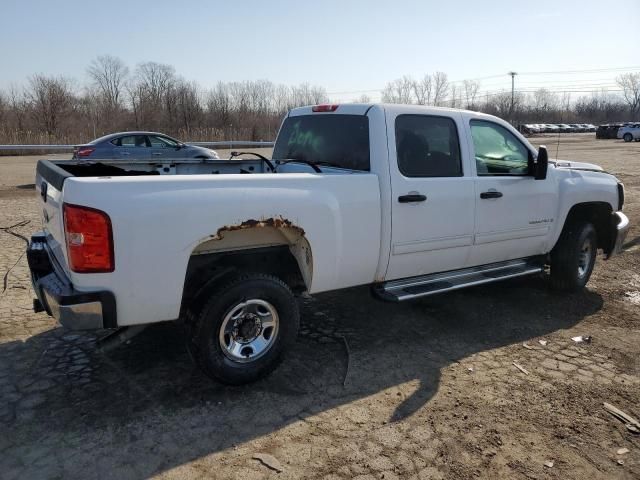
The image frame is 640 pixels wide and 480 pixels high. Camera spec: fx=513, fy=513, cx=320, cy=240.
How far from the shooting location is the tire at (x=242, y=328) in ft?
11.4

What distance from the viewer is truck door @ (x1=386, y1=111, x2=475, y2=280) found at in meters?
4.22

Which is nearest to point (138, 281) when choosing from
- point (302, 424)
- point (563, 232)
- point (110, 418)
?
point (110, 418)

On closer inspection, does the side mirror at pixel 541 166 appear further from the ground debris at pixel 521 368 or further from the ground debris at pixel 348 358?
the ground debris at pixel 348 358

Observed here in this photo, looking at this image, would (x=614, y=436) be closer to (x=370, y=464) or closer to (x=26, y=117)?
(x=370, y=464)

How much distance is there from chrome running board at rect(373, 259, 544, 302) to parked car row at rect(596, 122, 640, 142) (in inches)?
1880

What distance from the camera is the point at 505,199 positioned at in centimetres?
494

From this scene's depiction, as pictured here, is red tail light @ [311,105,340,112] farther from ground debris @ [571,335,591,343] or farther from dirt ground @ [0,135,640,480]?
ground debris @ [571,335,591,343]

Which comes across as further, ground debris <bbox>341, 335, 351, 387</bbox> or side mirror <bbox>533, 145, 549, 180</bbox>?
side mirror <bbox>533, 145, 549, 180</bbox>

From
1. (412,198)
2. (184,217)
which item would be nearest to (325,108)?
(412,198)

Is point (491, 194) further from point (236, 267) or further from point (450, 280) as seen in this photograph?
point (236, 267)

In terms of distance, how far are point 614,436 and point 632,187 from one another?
14.0 metres

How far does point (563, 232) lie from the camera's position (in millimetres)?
5793

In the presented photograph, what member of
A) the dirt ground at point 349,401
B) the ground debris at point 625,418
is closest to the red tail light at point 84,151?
the dirt ground at point 349,401

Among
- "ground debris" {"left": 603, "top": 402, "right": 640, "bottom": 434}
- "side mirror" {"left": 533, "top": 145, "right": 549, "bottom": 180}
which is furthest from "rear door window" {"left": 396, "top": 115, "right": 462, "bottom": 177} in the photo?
"ground debris" {"left": 603, "top": 402, "right": 640, "bottom": 434}
